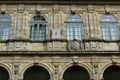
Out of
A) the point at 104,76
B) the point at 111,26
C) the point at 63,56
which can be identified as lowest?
the point at 104,76

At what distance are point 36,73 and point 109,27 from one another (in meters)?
5.89

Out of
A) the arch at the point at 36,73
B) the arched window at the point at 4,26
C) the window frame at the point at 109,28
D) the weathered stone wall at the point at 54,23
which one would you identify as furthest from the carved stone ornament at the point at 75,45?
the arched window at the point at 4,26

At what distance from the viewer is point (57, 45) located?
757 inches

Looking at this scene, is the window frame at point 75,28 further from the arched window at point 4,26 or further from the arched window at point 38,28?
the arched window at point 4,26

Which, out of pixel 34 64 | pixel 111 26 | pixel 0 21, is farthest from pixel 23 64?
pixel 111 26

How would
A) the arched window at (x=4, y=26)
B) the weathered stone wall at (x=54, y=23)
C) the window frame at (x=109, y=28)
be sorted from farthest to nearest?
the window frame at (x=109, y=28), the arched window at (x=4, y=26), the weathered stone wall at (x=54, y=23)

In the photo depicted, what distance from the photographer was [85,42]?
19.4 metres

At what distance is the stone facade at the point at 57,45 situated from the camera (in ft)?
60.4

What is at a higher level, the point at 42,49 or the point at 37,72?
the point at 42,49

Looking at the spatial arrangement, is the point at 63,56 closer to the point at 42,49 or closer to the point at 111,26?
the point at 42,49

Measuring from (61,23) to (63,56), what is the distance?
8.66 feet

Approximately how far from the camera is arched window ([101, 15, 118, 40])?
20031mm

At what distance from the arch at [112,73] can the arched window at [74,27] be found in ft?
9.25

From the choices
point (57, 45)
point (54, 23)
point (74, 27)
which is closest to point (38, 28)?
point (54, 23)
